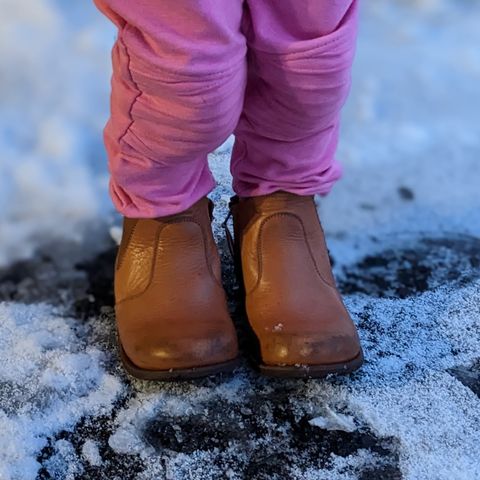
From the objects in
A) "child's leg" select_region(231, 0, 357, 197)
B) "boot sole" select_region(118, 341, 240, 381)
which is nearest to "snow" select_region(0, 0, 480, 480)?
"boot sole" select_region(118, 341, 240, 381)

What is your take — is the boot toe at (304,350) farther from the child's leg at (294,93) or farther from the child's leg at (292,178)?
the child's leg at (294,93)

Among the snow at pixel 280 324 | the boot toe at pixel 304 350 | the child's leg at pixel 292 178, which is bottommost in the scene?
the snow at pixel 280 324

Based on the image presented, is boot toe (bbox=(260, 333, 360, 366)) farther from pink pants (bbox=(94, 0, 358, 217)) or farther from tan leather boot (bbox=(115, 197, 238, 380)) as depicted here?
pink pants (bbox=(94, 0, 358, 217))

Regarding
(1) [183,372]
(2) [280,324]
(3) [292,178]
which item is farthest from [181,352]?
(3) [292,178]

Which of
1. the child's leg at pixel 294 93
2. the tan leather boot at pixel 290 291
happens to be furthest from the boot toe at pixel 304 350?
the child's leg at pixel 294 93

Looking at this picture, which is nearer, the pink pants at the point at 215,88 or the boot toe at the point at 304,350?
the pink pants at the point at 215,88

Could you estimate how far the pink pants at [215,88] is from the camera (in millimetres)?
906

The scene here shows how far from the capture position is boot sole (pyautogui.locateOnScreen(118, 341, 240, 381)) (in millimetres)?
1050

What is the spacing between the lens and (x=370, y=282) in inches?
55.7

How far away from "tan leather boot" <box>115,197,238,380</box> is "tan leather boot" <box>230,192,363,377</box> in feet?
0.14

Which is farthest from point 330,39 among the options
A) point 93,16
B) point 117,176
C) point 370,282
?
point 93,16

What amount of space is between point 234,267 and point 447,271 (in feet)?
1.22

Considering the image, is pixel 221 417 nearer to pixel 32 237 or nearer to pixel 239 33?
pixel 239 33

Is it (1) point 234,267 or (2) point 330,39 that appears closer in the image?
(2) point 330,39
